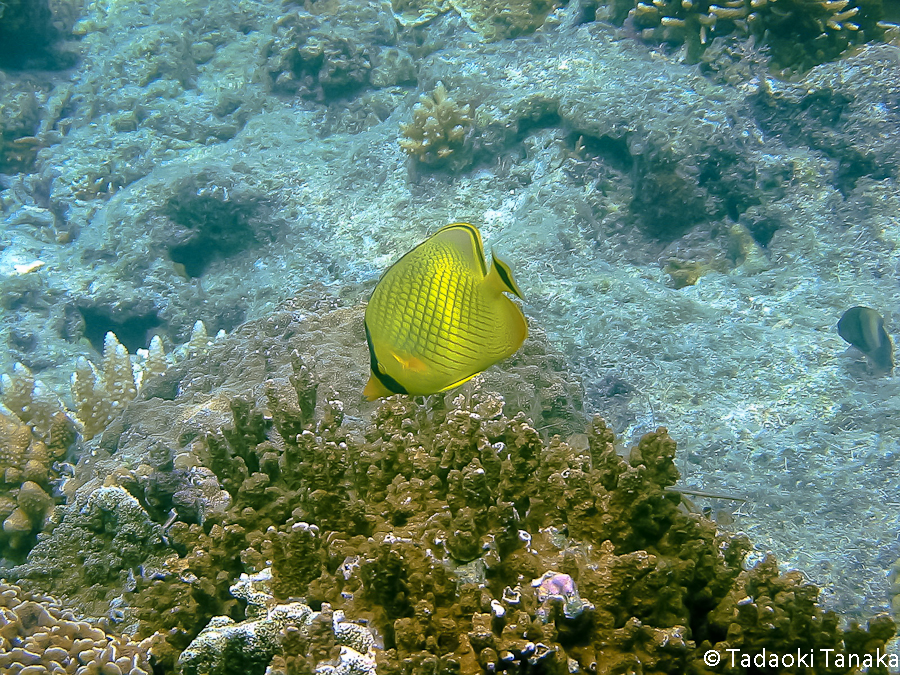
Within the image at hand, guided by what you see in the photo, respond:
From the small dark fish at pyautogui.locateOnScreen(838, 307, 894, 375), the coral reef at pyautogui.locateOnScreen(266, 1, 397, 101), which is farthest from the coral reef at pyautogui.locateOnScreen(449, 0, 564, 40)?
the small dark fish at pyautogui.locateOnScreen(838, 307, 894, 375)

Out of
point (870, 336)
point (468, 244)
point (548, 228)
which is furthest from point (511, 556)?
point (548, 228)

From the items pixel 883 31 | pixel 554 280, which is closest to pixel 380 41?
pixel 554 280

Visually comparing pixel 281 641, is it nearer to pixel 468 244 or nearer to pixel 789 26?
pixel 468 244

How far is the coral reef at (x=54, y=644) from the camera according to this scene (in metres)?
2.06

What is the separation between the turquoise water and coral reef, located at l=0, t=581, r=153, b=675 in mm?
137

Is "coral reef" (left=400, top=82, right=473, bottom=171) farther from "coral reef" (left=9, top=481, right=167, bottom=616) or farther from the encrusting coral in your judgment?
"coral reef" (left=9, top=481, right=167, bottom=616)

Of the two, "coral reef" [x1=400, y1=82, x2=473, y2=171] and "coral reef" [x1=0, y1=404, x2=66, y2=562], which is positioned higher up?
"coral reef" [x1=400, y1=82, x2=473, y2=171]

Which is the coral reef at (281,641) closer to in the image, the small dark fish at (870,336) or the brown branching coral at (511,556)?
the brown branching coral at (511,556)

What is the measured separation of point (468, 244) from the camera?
4.66 feet

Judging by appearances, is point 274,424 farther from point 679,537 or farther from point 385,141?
point 385,141

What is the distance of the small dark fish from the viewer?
437cm

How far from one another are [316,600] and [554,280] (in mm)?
4491

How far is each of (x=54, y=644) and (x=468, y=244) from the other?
2.54 meters

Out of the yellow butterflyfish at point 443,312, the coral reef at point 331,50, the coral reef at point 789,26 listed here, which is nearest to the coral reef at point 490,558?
the yellow butterflyfish at point 443,312
